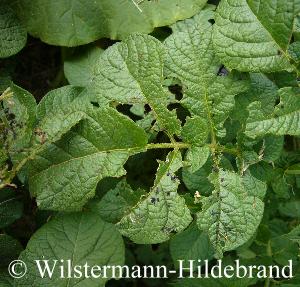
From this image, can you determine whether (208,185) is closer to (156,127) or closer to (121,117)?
(156,127)

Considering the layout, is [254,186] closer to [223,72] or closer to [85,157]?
[223,72]

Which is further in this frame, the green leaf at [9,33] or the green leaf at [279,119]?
the green leaf at [9,33]

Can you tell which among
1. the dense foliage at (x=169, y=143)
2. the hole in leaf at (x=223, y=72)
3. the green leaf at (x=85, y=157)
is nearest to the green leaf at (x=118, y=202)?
the dense foliage at (x=169, y=143)

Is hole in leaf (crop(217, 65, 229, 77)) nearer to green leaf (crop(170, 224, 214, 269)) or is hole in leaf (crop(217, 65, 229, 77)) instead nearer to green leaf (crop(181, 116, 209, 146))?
green leaf (crop(181, 116, 209, 146))

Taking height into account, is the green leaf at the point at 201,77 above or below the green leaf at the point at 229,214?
above

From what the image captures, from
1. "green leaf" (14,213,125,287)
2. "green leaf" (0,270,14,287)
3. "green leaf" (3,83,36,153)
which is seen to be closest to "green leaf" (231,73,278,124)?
"green leaf" (14,213,125,287)

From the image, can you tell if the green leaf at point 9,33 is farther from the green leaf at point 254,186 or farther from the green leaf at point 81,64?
the green leaf at point 254,186

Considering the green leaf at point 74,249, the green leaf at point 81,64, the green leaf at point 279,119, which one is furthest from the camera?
the green leaf at point 81,64
